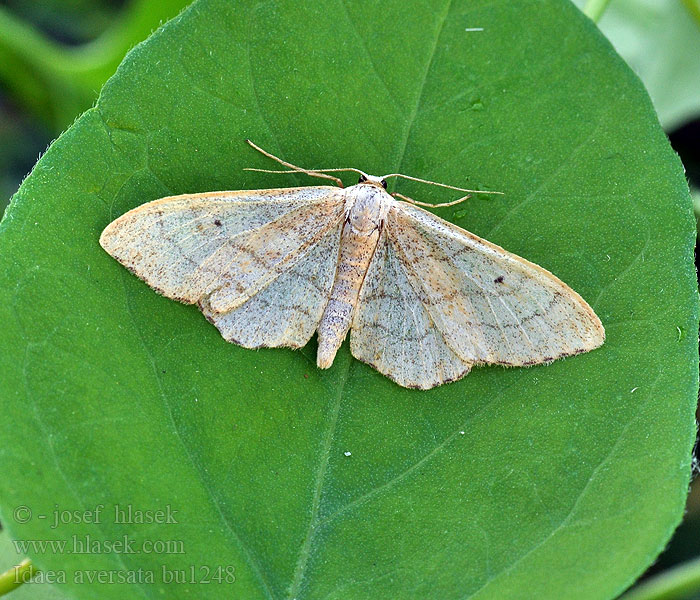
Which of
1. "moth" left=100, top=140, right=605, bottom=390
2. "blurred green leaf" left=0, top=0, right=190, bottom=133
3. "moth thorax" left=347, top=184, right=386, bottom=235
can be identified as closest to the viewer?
"moth" left=100, top=140, right=605, bottom=390

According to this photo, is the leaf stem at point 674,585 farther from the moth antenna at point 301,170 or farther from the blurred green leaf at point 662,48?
the blurred green leaf at point 662,48

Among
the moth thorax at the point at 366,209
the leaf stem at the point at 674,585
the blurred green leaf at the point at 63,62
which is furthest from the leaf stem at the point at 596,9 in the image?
the leaf stem at the point at 674,585

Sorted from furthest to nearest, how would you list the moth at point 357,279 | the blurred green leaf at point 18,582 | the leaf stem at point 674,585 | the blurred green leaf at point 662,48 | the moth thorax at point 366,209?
→ the blurred green leaf at point 662,48 → the leaf stem at point 674,585 → the moth thorax at point 366,209 → the moth at point 357,279 → the blurred green leaf at point 18,582

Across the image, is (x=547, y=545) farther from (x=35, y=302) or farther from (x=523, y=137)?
(x=35, y=302)

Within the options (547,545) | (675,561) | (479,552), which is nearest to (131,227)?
(479,552)

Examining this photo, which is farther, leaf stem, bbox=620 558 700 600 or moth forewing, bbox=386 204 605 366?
leaf stem, bbox=620 558 700 600

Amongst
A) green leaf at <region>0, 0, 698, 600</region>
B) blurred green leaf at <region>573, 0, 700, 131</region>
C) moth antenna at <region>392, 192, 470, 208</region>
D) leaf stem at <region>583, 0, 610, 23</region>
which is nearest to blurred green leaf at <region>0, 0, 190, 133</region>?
green leaf at <region>0, 0, 698, 600</region>

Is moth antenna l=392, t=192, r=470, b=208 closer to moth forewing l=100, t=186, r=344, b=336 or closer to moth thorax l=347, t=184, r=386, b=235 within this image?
moth thorax l=347, t=184, r=386, b=235
